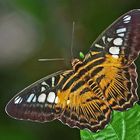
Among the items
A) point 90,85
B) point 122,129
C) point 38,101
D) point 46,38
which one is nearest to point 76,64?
point 90,85

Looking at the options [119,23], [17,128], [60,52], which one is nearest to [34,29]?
[60,52]

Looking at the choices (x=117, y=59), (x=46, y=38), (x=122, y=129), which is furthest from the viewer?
(x=46, y=38)

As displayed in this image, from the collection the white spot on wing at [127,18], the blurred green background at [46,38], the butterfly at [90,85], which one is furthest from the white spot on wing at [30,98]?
the blurred green background at [46,38]

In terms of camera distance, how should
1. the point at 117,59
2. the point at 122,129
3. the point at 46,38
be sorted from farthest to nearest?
the point at 46,38 → the point at 117,59 → the point at 122,129

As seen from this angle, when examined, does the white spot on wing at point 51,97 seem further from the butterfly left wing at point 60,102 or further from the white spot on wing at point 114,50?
the white spot on wing at point 114,50

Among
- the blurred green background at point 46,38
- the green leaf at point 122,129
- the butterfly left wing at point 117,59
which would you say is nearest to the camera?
the green leaf at point 122,129

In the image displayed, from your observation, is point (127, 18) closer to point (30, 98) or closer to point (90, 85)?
point (90, 85)

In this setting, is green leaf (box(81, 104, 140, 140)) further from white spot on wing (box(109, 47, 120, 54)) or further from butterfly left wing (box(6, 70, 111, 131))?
white spot on wing (box(109, 47, 120, 54))

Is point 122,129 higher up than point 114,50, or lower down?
lower down
